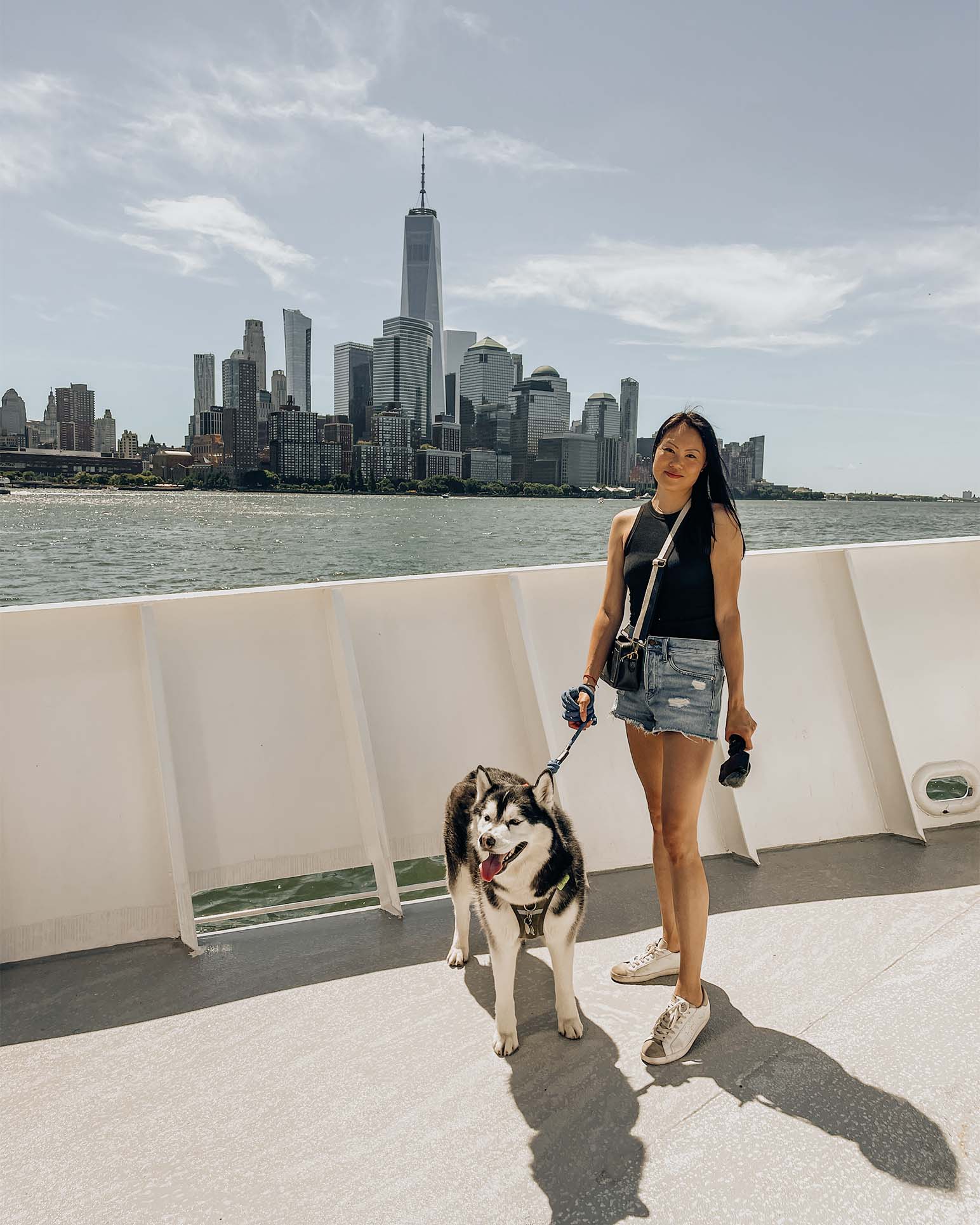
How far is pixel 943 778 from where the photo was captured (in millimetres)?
4512

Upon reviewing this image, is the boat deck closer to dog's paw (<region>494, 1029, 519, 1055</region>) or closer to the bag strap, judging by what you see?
dog's paw (<region>494, 1029, 519, 1055</region>)

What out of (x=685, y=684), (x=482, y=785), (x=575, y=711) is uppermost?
(x=685, y=684)

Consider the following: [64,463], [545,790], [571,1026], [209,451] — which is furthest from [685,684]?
[64,463]

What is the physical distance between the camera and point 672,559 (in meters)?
2.80

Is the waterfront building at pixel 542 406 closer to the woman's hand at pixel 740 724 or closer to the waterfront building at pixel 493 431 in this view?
the waterfront building at pixel 493 431

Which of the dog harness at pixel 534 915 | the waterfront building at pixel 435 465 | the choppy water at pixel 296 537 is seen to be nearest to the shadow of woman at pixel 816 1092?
the dog harness at pixel 534 915

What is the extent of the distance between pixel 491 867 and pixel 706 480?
1.46 m

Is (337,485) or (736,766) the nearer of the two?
(736,766)

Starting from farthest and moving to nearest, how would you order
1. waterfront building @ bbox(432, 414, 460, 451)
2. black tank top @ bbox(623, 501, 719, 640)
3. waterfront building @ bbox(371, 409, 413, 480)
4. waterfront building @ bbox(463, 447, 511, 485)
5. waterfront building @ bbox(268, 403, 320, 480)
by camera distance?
waterfront building @ bbox(432, 414, 460, 451) < waterfront building @ bbox(371, 409, 413, 480) < waterfront building @ bbox(463, 447, 511, 485) < waterfront building @ bbox(268, 403, 320, 480) < black tank top @ bbox(623, 501, 719, 640)

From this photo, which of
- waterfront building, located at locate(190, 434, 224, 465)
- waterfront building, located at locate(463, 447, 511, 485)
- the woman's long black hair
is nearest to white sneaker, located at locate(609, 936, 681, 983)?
the woman's long black hair

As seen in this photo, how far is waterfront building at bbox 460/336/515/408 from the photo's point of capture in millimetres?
170125

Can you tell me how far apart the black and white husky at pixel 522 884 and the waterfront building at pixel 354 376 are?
487 feet

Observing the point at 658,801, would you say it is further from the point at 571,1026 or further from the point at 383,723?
the point at 383,723

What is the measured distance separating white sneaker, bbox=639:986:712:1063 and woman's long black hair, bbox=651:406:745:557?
1.55m
